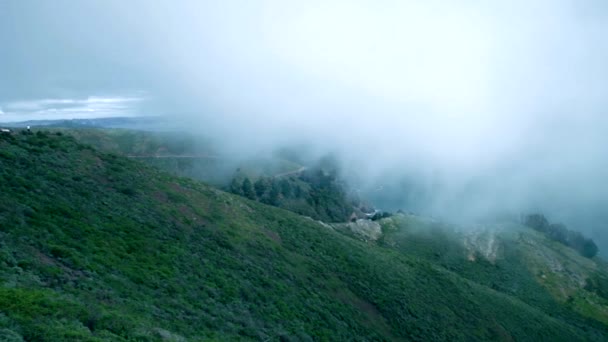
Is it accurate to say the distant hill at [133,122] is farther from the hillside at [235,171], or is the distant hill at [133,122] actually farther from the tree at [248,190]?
the tree at [248,190]

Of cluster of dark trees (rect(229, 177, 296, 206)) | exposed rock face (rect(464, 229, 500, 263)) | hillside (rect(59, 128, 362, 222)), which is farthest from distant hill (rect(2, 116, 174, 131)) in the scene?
exposed rock face (rect(464, 229, 500, 263))

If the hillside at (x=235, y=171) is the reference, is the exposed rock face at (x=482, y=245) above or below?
below

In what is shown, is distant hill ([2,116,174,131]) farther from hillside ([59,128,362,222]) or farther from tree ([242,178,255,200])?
tree ([242,178,255,200])

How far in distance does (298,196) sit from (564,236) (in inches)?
1926

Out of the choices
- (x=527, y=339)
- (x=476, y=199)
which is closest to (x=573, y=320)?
(x=527, y=339)

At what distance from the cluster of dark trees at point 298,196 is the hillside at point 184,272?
24863mm

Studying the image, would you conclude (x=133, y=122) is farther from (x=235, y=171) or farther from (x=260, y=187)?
(x=260, y=187)

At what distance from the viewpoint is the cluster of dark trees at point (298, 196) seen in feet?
224

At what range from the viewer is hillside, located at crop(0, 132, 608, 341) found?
15.7 metres

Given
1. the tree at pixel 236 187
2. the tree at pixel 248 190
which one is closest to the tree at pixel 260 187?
the tree at pixel 248 190

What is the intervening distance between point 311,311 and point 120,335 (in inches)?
553

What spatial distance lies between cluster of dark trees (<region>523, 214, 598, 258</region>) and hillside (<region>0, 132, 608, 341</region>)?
4490 cm

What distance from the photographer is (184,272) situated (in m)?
23.0

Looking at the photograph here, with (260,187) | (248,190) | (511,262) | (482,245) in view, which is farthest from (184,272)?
(482,245)
